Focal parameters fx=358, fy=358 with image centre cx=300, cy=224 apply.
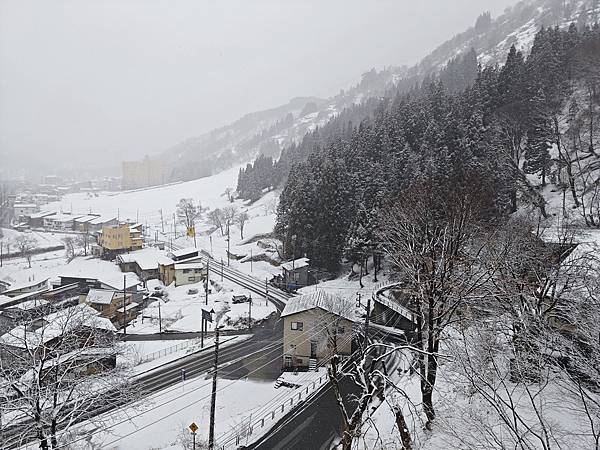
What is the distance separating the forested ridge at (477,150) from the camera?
28.3 metres

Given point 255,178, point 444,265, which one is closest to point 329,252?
point 444,265

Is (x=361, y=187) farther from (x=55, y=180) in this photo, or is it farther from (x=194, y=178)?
(x=55, y=180)

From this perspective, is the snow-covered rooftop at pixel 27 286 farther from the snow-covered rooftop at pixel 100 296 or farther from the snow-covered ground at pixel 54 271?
the snow-covered rooftop at pixel 100 296

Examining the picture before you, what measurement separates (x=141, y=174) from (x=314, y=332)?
16455 cm

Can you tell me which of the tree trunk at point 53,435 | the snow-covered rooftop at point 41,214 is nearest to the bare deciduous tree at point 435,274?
the tree trunk at point 53,435

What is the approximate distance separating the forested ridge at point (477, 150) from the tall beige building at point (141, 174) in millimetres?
141163

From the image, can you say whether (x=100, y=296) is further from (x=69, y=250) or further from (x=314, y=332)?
(x=69, y=250)

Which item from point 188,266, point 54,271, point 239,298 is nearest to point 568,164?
point 239,298

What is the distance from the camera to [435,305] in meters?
11.2

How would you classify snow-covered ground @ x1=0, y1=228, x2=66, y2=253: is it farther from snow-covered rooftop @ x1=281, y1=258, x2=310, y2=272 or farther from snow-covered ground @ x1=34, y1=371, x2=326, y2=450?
snow-covered ground @ x1=34, y1=371, x2=326, y2=450

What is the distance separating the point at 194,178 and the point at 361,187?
12964cm

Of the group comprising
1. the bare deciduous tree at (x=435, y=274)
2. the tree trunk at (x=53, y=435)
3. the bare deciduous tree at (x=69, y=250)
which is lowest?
the bare deciduous tree at (x=69, y=250)

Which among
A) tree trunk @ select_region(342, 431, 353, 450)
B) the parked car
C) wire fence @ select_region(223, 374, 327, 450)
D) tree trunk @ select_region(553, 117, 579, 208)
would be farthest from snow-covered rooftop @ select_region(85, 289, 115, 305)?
tree trunk @ select_region(553, 117, 579, 208)

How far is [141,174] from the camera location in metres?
166
